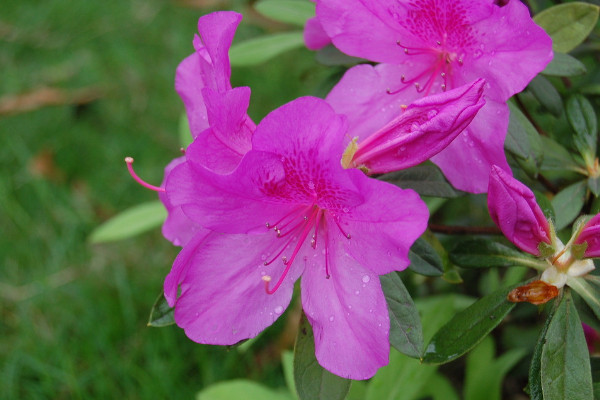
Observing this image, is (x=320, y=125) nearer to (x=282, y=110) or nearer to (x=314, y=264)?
(x=282, y=110)

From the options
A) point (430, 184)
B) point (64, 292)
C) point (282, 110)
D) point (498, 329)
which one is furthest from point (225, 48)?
point (64, 292)

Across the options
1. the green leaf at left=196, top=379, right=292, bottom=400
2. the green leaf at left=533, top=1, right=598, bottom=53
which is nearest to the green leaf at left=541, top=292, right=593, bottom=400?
the green leaf at left=533, top=1, right=598, bottom=53

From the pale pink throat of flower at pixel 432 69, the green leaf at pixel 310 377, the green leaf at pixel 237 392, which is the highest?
the pale pink throat of flower at pixel 432 69

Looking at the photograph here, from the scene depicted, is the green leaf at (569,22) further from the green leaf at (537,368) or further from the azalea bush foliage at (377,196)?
the green leaf at (537,368)

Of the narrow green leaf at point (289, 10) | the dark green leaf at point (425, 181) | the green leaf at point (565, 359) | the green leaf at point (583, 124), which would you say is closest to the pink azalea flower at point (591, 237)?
the green leaf at point (565, 359)

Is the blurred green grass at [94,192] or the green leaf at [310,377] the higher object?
the green leaf at [310,377]

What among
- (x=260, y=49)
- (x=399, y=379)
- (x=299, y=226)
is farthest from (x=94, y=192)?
(x=299, y=226)

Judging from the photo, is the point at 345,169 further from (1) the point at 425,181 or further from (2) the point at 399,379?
(2) the point at 399,379
